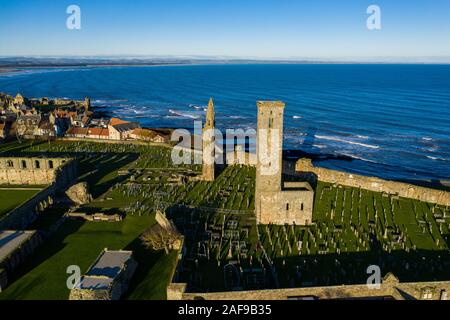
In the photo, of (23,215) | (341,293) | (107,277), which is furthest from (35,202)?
(341,293)

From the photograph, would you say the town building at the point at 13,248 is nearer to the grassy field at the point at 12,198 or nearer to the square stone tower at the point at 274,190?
the grassy field at the point at 12,198

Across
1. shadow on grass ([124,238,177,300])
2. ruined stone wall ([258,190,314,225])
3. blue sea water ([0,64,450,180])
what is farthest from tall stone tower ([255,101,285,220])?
blue sea water ([0,64,450,180])

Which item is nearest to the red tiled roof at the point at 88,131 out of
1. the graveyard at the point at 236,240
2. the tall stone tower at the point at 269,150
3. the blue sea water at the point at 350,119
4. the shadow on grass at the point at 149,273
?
the blue sea water at the point at 350,119

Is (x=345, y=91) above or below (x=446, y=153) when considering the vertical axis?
above

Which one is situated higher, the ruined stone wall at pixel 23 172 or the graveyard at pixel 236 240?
the ruined stone wall at pixel 23 172

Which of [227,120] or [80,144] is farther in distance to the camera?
[227,120]
